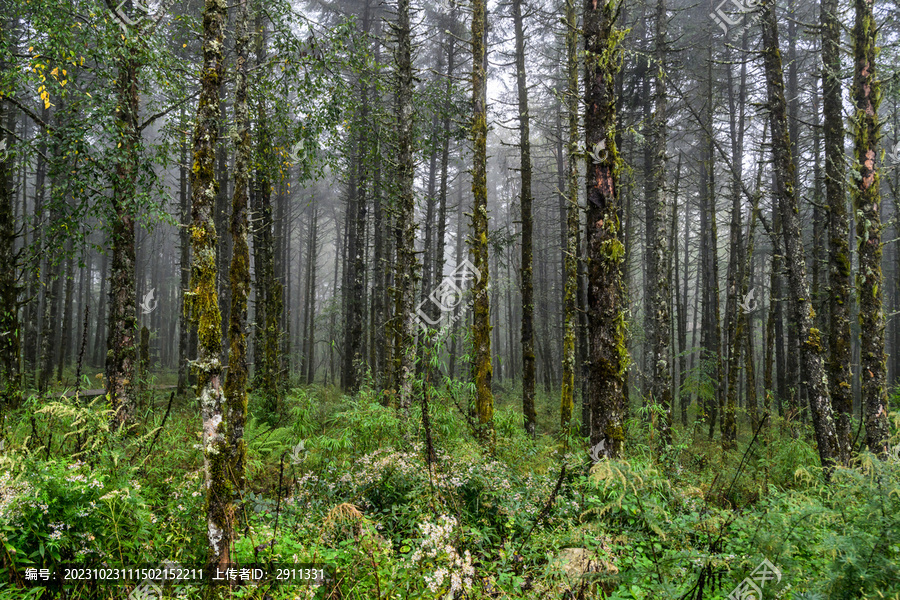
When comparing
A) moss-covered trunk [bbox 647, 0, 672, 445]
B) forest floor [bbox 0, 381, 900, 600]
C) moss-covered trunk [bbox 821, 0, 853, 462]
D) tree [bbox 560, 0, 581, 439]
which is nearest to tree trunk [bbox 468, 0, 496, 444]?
tree [bbox 560, 0, 581, 439]

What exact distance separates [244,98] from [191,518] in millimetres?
5211

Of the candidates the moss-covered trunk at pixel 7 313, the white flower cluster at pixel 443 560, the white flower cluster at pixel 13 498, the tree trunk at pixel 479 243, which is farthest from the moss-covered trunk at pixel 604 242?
the moss-covered trunk at pixel 7 313

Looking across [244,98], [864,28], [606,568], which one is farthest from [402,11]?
[606,568]

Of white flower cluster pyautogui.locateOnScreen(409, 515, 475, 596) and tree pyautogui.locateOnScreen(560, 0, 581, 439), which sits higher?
tree pyautogui.locateOnScreen(560, 0, 581, 439)

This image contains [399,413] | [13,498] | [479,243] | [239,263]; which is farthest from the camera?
[479,243]

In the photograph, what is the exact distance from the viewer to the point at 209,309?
385cm

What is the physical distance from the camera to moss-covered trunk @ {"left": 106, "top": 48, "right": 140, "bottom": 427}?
24.3 feet

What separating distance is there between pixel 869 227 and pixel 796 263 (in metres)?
1.05

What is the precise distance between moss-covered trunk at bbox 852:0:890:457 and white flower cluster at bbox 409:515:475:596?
7427mm

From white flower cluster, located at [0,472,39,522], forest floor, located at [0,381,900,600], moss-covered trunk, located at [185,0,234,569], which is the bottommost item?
forest floor, located at [0,381,900,600]

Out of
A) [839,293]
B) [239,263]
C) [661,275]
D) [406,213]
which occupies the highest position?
[406,213]

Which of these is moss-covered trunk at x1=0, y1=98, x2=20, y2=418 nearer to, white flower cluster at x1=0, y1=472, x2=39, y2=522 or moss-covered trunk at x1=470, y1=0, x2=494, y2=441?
white flower cluster at x1=0, y1=472, x2=39, y2=522

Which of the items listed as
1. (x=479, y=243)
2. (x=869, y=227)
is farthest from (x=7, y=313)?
(x=869, y=227)

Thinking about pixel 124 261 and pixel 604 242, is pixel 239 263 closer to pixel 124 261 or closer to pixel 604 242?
pixel 124 261
